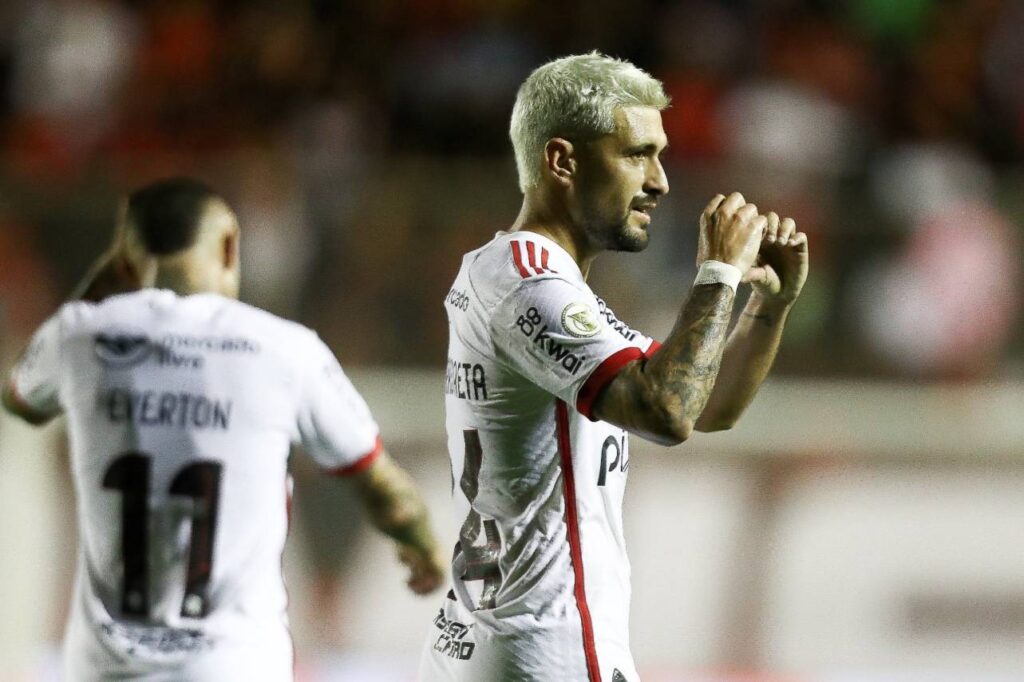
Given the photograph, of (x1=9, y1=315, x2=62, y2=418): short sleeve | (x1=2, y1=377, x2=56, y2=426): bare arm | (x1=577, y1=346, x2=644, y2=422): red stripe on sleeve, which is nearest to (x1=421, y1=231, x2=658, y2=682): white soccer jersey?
(x1=577, y1=346, x2=644, y2=422): red stripe on sleeve

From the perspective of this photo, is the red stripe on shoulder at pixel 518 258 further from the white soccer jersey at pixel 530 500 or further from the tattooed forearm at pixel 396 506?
the tattooed forearm at pixel 396 506

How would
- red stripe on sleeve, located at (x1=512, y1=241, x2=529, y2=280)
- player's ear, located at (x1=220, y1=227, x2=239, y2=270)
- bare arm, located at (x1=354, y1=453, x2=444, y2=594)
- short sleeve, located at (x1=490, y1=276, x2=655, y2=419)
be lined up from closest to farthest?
short sleeve, located at (x1=490, y1=276, x2=655, y2=419)
red stripe on sleeve, located at (x1=512, y1=241, x2=529, y2=280)
player's ear, located at (x1=220, y1=227, x2=239, y2=270)
bare arm, located at (x1=354, y1=453, x2=444, y2=594)

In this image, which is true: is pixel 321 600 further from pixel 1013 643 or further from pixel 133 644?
pixel 133 644

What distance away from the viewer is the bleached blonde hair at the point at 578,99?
362 cm

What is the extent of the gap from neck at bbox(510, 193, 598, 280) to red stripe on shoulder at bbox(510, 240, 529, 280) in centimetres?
15

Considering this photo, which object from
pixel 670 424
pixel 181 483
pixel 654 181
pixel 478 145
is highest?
pixel 478 145

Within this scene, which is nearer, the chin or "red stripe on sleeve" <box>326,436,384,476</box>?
the chin

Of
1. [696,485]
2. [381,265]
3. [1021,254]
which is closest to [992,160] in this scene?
[1021,254]

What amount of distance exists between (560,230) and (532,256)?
219 millimetres

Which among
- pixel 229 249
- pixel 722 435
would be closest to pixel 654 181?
pixel 229 249

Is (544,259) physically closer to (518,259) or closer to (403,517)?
(518,259)

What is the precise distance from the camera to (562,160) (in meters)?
3.66

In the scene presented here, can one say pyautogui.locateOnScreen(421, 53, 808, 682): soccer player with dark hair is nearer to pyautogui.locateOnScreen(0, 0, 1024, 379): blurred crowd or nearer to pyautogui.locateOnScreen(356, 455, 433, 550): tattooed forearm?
pyautogui.locateOnScreen(356, 455, 433, 550): tattooed forearm

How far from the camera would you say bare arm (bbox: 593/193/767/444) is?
3.17m
